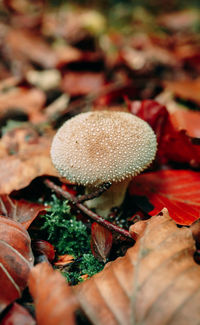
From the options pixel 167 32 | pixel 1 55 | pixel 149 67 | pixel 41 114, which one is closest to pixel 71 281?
pixel 41 114

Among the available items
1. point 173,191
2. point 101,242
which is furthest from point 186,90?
point 101,242

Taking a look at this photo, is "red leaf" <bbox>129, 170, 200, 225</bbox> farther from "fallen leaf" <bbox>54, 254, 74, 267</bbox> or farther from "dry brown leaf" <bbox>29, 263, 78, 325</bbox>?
"dry brown leaf" <bbox>29, 263, 78, 325</bbox>

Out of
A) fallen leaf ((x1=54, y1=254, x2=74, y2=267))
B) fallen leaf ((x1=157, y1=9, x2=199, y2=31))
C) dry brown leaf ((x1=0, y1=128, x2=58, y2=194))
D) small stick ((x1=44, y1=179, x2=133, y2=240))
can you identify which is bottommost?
fallen leaf ((x1=54, y1=254, x2=74, y2=267))

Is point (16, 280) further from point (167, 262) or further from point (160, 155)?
point (160, 155)

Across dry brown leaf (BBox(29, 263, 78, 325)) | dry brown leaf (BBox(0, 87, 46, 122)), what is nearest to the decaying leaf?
dry brown leaf (BBox(29, 263, 78, 325))

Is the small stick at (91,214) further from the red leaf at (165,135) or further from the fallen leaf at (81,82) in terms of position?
the fallen leaf at (81,82)

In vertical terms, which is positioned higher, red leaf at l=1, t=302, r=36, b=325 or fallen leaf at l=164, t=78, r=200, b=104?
fallen leaf at l=164, t=78, r=200, b=104
